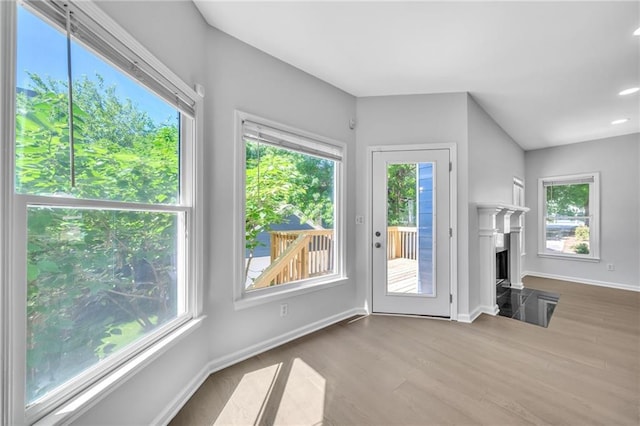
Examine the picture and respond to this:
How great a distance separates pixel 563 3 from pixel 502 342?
276cm

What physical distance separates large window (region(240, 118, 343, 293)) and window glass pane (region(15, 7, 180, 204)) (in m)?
0.80

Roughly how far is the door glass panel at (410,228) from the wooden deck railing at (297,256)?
2.56 ft

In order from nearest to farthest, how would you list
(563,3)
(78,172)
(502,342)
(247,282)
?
1. (78,172)
2. (563,3)
3. (247,282)
4. (502,342)

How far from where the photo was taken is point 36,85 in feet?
3.13

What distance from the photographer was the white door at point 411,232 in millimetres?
3127

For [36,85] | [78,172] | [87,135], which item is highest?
[36,85]

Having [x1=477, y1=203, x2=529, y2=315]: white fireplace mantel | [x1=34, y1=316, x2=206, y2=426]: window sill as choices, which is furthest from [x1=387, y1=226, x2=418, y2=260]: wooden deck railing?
[x1=34, y1=316, x2=206, y2=426]: window sill

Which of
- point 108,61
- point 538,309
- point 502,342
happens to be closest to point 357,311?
point 502,342

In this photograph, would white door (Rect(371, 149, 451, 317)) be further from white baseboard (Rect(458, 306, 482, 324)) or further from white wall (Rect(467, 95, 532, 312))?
white wall (Rect(467, 95, 532, 312))

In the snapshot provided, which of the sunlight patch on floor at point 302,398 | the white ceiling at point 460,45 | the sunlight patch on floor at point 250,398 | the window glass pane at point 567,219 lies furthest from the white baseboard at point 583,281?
the sunlight patch on floor at point 250,398

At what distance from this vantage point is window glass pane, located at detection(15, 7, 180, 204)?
93cm

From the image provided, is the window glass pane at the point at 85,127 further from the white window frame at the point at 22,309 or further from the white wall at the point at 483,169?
the white wall at the point at 483,169

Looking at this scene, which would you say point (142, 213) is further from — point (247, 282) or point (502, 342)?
Result: point (502, 342)

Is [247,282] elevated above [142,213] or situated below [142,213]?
below
